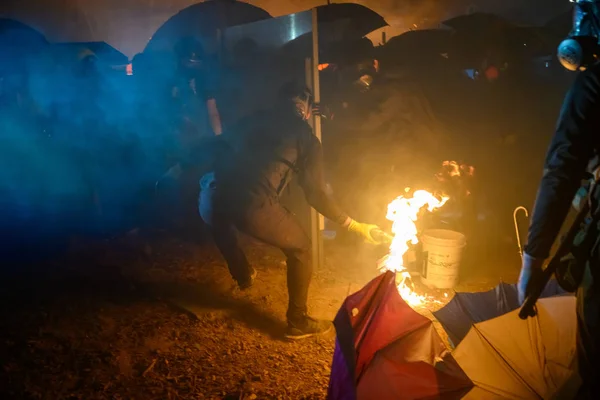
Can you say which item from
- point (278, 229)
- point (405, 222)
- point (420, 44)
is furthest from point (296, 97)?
point (420, 44)

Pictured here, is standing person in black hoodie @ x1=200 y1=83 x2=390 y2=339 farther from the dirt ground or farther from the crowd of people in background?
the crowd of people in background

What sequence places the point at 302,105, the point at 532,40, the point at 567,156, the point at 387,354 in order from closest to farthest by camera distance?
the point at 567,156, the point at 387,354, the point at 302,105, the point at 532,40

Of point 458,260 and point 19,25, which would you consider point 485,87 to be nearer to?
point 458,260

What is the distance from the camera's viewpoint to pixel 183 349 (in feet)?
14.1

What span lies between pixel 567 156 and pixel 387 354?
4.95ft

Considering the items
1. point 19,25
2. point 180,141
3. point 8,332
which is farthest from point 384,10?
point 8,332

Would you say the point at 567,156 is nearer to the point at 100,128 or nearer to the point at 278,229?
the point at 278,229

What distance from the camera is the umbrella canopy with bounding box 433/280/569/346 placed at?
351cm

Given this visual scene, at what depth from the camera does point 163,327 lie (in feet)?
15.4

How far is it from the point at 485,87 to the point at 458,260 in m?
3.86

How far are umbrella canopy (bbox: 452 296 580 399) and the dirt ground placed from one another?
4.52ft

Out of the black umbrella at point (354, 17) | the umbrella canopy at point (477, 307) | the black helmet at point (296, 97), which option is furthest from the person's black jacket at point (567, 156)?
the black umbrella at point (354, 17)

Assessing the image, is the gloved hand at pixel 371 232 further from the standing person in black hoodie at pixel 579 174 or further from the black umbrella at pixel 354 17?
the black umbrella at pixel 354 17

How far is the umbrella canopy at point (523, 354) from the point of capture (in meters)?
2.83
